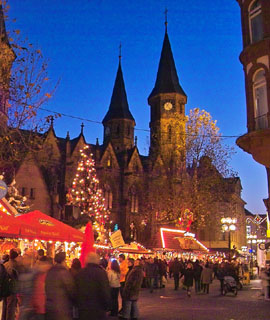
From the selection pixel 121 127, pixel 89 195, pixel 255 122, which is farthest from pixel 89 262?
pixel 121 127

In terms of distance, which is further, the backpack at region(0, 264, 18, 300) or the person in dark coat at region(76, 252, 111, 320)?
the backpack at region(0, 264, 18, 300)

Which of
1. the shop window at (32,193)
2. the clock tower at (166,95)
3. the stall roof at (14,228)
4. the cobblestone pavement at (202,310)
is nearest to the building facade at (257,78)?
the cobblestone pavement at (202,310)

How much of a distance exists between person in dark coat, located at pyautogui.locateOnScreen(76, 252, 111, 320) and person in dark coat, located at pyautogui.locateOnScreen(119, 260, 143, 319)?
14.5ft

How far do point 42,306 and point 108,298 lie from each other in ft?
3.78

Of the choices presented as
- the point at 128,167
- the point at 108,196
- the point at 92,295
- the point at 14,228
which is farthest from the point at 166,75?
the point at 92,295

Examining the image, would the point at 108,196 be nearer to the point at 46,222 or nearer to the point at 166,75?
the point at 166,75

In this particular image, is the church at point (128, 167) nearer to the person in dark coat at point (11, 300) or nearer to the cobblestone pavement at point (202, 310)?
the cobblestone pavement at point (202, 310)

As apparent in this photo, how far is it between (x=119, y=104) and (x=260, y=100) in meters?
57.7

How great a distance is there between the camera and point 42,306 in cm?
666

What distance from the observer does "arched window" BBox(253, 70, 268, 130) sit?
692 inches

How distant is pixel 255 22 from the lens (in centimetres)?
1866

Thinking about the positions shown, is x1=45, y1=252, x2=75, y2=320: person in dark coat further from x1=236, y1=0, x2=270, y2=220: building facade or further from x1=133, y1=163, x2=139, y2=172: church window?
x1=133, y1=163, x2=139, y2=172: church window

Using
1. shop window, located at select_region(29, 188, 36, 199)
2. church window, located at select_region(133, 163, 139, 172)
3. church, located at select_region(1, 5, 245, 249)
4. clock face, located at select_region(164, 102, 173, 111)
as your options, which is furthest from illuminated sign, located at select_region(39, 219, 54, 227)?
Result: clock face, located at select_region(164, 102, 173, 111)

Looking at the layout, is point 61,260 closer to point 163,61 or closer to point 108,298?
point 108,298
